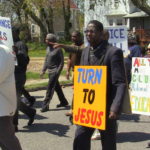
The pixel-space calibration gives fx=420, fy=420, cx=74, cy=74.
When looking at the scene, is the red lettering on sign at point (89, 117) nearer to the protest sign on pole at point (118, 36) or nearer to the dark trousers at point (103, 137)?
the dark trousers at point (103, 137)

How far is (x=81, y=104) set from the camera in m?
4.59

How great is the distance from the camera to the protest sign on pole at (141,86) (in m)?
6.94

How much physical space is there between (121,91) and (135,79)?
3.06m

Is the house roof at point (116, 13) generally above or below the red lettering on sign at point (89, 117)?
above

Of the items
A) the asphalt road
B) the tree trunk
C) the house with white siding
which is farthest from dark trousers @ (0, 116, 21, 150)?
the tree trunk

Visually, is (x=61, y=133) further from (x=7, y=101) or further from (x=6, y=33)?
(x=7, y=101)

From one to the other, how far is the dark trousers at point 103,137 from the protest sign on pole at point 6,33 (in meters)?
2.66

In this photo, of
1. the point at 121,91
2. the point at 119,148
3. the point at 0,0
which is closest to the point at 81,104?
the point at 121,91

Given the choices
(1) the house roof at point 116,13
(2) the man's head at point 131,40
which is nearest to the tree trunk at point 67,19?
(1) the house roof at point 116,13

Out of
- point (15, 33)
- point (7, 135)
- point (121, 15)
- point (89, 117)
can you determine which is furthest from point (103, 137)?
point (121, 15)

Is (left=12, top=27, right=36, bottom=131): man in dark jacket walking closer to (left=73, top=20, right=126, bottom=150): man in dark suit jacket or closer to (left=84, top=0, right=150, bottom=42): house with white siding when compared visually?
(left=73, top=20, right=126, bottom=150): man in dark suit jacket

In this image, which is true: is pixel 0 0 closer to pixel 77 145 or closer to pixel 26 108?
pixel 26 108

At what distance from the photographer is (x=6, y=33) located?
6.87m

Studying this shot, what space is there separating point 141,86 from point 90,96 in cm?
281
